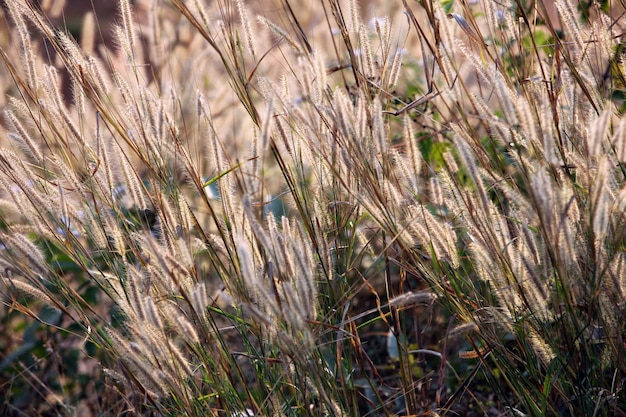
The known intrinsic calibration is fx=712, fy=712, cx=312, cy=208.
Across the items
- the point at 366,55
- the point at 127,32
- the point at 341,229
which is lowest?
the point at 341,229

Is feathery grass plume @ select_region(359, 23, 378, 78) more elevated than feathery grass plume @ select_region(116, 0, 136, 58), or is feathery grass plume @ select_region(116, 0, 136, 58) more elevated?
feathery grass plume @ select_region(116, 0, 136, 58)

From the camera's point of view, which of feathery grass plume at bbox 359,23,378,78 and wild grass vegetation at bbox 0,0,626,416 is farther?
feathery grass plume at bbox 359,23,378,78

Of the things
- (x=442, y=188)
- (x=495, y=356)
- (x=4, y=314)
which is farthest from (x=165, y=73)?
(x=495, y=356)

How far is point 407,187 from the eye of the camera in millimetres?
1253

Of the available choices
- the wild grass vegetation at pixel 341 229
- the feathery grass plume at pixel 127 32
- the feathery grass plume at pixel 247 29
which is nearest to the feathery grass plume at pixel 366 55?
the wild grass vegetation at pixel 341 229

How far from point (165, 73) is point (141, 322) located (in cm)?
188

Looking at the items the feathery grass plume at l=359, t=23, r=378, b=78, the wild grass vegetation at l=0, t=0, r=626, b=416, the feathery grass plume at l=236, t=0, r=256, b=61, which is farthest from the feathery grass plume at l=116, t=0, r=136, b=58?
the feathery grass plume at l=359, t=23, r=378, b=78

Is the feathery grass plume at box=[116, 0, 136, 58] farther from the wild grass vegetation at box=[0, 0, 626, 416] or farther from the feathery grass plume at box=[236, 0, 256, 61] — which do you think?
the feathery grass plume at box=[236, 0, 256, 61]

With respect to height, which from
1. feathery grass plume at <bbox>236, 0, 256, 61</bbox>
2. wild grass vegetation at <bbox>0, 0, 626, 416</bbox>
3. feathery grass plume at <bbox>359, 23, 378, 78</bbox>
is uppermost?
feathery grass plume at <bbox>236, 0, 256, 61</bbox>

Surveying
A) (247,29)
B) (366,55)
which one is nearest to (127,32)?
(247,29)

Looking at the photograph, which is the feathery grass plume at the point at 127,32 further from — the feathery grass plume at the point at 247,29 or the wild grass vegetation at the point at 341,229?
the feathery grass plume at the point at 247,29

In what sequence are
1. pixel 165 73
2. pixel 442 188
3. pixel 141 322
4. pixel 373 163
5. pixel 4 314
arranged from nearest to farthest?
pixel 141 322 < pixel 373 163 < pixel 442 188 < pixel 4 314 < pixel 165 73

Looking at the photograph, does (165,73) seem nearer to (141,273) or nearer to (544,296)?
(141,273)

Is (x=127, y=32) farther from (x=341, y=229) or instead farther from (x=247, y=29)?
(x=341, y=229)
